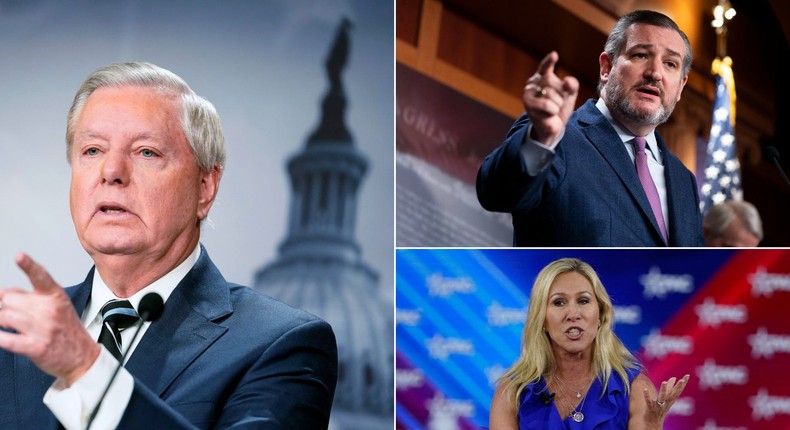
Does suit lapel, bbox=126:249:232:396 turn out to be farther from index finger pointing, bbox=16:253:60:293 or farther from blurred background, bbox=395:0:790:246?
blurred background, bbox=395:0:790:246

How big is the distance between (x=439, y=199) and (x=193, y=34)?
4.03 feet

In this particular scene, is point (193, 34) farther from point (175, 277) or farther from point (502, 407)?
point (502, 407)

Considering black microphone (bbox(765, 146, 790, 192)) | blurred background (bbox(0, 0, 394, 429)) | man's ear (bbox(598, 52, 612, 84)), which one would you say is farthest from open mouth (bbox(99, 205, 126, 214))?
black microphone (bbox(765, 146, 790, 192))

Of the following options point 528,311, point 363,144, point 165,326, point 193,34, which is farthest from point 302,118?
point 165,326

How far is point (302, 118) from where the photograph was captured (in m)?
4.11

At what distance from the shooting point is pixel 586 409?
3.65 m

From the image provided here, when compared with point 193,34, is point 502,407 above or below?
below

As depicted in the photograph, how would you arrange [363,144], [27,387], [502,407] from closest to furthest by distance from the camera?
[27,387], [502,407], [363,144]

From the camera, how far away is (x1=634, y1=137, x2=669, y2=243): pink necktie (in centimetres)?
379

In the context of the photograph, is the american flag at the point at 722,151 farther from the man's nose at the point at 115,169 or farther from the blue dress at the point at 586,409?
the man's nose at the point at 115,169

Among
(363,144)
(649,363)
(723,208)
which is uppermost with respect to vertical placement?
(363,144)

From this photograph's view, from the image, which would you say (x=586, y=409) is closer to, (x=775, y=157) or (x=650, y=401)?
(x=650, y=401)

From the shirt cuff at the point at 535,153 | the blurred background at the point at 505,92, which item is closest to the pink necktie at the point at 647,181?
the blurred background at the point at 505,92

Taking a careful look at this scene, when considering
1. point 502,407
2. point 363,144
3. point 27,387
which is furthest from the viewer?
point 363,144
